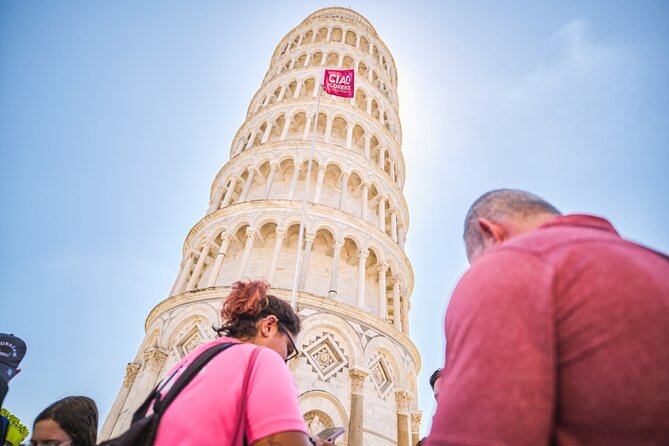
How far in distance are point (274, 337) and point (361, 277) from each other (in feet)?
40.5

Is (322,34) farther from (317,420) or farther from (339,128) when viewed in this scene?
(317,420)

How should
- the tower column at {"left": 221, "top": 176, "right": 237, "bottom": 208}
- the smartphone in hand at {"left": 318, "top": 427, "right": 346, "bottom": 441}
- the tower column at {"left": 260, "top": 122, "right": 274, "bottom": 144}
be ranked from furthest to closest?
the tower column at {"left": 260, "top": 122, "right": 274, "bottom": 144} → the tower column at {"left": 221, "top": 176, "right": 237, "bottom": 208} → the smartphone in hand at {"left": 318, "top": 427, "right": 346, "bottom": 441}

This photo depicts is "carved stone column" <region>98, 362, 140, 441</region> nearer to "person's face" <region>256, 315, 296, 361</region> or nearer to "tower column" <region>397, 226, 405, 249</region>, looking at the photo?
"tower column" <region>397, 226, 405, 249</region>

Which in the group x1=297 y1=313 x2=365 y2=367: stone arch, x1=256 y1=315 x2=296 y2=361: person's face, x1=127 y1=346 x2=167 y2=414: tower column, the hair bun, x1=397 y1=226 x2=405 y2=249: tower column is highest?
x1=397 y1=226 x2=405 y2=249: tower column

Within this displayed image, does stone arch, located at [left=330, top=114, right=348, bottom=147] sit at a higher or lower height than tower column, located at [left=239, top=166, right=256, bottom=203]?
higher

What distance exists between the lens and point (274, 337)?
2.36m

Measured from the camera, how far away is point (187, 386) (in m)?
1.79

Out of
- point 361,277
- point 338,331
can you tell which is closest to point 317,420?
point 338,331

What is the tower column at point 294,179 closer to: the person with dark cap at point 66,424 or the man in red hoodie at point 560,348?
the person with dark cap at point 66,424

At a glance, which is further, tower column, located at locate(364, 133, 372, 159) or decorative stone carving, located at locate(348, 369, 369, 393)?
tower column, located at locate(364, 133, 372, 159)

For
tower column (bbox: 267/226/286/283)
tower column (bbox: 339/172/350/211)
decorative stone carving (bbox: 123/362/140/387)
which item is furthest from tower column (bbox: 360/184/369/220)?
decorative stone carving (bbox: 123/362/140/387)

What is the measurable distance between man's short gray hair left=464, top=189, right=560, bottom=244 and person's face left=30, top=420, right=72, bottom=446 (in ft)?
11.5

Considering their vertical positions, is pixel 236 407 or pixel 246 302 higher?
pixel 246 302

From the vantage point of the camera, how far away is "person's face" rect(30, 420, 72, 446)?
3002 mm
